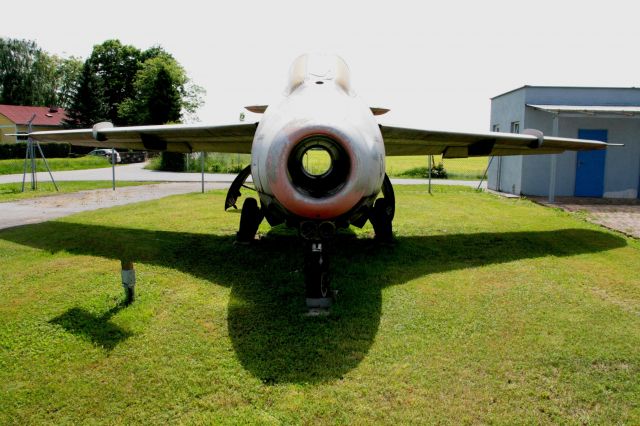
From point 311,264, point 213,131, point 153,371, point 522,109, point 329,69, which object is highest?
point 522,109

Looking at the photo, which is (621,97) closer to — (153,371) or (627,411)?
(627,411)

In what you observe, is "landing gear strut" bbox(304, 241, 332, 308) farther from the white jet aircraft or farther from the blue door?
the blue door

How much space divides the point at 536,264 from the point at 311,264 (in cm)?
463

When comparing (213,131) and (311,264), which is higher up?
(213,131)

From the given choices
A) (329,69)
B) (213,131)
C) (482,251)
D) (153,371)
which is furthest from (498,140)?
(153,371)

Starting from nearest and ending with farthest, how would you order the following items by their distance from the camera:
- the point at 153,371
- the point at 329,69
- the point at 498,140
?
the point at 153,371 < the point at 329,69 < the point at 498,140

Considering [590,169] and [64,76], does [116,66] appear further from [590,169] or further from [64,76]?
[590,169]

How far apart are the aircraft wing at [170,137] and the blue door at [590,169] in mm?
13564

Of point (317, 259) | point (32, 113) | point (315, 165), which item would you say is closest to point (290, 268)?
point (317, 259)

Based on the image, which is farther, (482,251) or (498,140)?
(498,140)

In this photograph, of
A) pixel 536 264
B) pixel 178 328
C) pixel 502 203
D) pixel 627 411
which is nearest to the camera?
pixel 627 411

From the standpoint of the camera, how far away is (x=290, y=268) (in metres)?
7.78

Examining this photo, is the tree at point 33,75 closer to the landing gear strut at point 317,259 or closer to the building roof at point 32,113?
the building roof at point 32,113

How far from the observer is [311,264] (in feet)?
18.8
